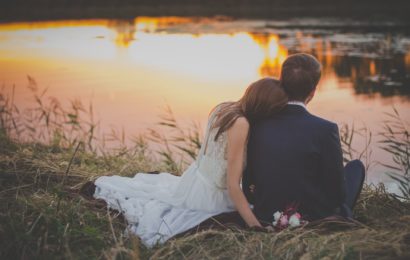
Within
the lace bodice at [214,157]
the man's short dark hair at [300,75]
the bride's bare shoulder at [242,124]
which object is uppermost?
the man's short dark hair at [300,75]

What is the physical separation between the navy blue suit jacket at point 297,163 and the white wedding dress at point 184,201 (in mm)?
225

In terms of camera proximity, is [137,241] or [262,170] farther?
[262,170]

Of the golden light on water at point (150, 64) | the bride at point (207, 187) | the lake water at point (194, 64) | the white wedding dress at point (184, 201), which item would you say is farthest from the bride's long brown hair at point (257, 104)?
the golden light on water at point (150, 64)

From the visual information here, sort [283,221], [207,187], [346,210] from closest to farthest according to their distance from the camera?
1. [283,221]
2. [346,210]
3. [207,187]

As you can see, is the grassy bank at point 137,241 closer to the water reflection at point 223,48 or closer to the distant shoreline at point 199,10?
the water reflection at point 223,48

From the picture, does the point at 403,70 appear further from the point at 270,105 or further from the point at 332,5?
the point at 332,5

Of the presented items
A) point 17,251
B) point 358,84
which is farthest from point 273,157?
point 358,84

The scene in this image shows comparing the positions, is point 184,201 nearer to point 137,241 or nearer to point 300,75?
point 137,241

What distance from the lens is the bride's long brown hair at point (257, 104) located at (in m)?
2.88

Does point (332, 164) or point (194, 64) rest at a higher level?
point (332, 164)

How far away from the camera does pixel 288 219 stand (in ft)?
9.81

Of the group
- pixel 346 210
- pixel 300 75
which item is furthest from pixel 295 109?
pixel 346 210

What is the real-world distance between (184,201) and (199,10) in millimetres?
24933

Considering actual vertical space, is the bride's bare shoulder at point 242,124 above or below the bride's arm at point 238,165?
above
